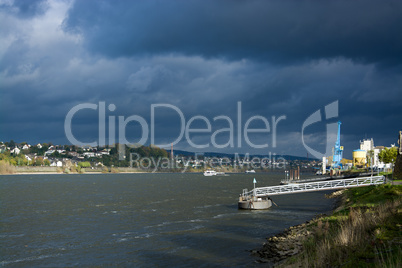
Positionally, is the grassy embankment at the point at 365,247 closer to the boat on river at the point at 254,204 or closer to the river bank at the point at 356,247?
the river bank at the point at 356,247

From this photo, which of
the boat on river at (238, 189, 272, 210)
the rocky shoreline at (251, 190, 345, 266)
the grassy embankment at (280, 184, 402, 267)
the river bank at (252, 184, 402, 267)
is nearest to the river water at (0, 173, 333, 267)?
the rocky shoreline at (251, 190, 345, 266)

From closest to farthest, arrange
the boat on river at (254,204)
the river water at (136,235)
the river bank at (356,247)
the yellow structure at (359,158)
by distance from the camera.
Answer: the river bank at (356,247)
the river water at (136,235)
the boat on river at (254,204)
the yellow structure at (359,158)

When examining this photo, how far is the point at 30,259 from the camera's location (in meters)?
23.7

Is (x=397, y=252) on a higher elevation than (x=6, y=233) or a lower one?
higher

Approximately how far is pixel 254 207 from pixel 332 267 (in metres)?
35.2

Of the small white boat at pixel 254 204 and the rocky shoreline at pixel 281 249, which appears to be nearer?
the rocky shoreline at pixel 281 249

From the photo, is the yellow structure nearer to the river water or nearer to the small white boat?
the river water

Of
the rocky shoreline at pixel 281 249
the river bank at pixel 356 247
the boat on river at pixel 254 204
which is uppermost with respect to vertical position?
the river bank at pixel 356 247

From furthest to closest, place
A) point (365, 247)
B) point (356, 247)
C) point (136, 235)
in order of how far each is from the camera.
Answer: point (136, 235)
point (356, 247)
point (365, 247)

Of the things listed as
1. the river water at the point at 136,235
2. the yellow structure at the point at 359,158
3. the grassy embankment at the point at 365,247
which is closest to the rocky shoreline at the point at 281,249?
the river water at the point at 136,235

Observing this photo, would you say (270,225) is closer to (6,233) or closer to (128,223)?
(128,223)

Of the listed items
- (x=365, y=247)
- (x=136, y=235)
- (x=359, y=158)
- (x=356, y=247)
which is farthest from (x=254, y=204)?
(x=359, y=158)

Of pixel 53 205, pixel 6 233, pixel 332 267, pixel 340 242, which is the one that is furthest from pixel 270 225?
pixel 53 205

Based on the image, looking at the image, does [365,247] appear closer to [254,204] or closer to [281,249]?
[281,249]
